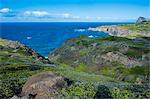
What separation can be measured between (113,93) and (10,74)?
24.5m

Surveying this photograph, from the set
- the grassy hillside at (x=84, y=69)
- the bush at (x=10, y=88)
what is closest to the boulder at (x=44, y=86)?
the grassy hillside at (x=84, y=69)

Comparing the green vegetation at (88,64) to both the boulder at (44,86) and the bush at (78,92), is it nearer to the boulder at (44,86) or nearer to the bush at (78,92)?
the bush at (78,92)

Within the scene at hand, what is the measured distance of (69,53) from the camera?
107875 mm

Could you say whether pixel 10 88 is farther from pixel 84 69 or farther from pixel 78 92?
pixel 84 69

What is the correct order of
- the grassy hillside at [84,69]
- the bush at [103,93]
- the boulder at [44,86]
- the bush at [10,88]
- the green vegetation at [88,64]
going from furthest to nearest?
the green vegetation at [88,64]
the grassy hillside at [84,69]
the bush at [10,88]
the bush at [103,93]
the boulder at [44,86]

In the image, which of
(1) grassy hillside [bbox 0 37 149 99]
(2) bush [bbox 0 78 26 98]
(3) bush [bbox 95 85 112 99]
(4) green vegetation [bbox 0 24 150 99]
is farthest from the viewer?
(4) green vegetation [bbox 0 24 150 99]

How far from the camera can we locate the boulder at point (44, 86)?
4269cm

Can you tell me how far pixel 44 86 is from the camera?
43.0 meters

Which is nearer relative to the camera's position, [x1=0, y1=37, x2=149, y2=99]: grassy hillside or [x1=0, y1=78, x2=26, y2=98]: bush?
[x1=0, y1=78, x2=26, y2=98]: bush

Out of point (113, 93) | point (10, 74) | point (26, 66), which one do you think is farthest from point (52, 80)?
point (26, 66)

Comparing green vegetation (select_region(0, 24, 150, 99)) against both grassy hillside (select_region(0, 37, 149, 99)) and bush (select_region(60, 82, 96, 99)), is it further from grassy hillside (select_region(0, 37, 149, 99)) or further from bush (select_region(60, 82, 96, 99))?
bush (select_region(60, 82, 96, 99))

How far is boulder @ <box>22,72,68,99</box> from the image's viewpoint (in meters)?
42.7

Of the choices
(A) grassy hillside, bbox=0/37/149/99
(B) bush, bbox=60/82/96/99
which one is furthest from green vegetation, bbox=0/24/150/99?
(B) bush, bbox=60/82/96/99

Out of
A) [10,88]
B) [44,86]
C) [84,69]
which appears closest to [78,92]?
[44,86]
